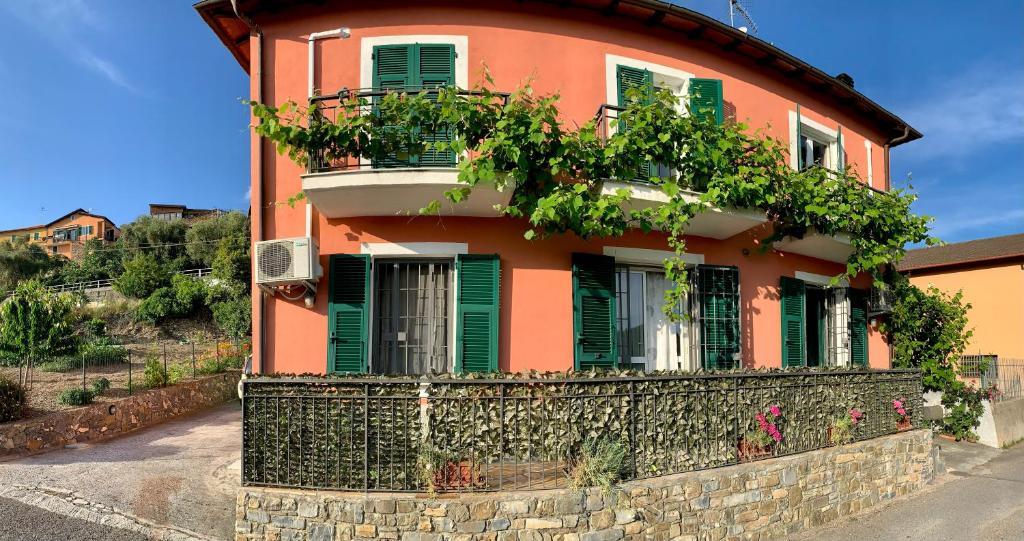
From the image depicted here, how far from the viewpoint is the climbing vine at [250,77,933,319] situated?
21.2 ft

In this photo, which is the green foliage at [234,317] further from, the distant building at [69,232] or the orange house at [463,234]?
the distant building at [69,232]

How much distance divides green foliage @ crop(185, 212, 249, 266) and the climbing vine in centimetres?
3420

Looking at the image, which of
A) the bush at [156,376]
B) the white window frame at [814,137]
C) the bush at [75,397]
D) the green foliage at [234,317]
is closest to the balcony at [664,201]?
the white window frame at [814,137]

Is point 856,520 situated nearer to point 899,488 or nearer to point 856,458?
point 856,458

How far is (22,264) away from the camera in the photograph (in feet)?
139

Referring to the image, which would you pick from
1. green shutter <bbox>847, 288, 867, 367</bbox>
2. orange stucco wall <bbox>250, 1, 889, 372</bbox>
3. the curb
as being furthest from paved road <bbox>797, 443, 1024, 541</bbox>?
the curb

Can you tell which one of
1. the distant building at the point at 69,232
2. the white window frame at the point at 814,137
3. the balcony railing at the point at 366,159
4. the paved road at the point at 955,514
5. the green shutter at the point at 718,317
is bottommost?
the paved road at the point at 955,514

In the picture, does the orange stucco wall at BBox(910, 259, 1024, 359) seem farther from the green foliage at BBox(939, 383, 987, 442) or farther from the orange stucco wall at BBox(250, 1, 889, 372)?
the orange stucco wall at BBox(250, 1, 889, 372)

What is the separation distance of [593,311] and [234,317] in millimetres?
19279

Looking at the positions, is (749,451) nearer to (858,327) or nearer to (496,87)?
(496,87)

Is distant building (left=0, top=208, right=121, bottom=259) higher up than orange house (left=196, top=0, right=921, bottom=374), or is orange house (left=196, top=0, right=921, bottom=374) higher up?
distant building (left=0, top=208, right=121, bottom=259)

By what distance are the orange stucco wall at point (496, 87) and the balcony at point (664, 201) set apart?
416mm

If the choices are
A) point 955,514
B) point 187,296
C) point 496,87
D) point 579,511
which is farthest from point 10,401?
point 187,296

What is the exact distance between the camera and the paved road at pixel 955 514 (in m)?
6.38
